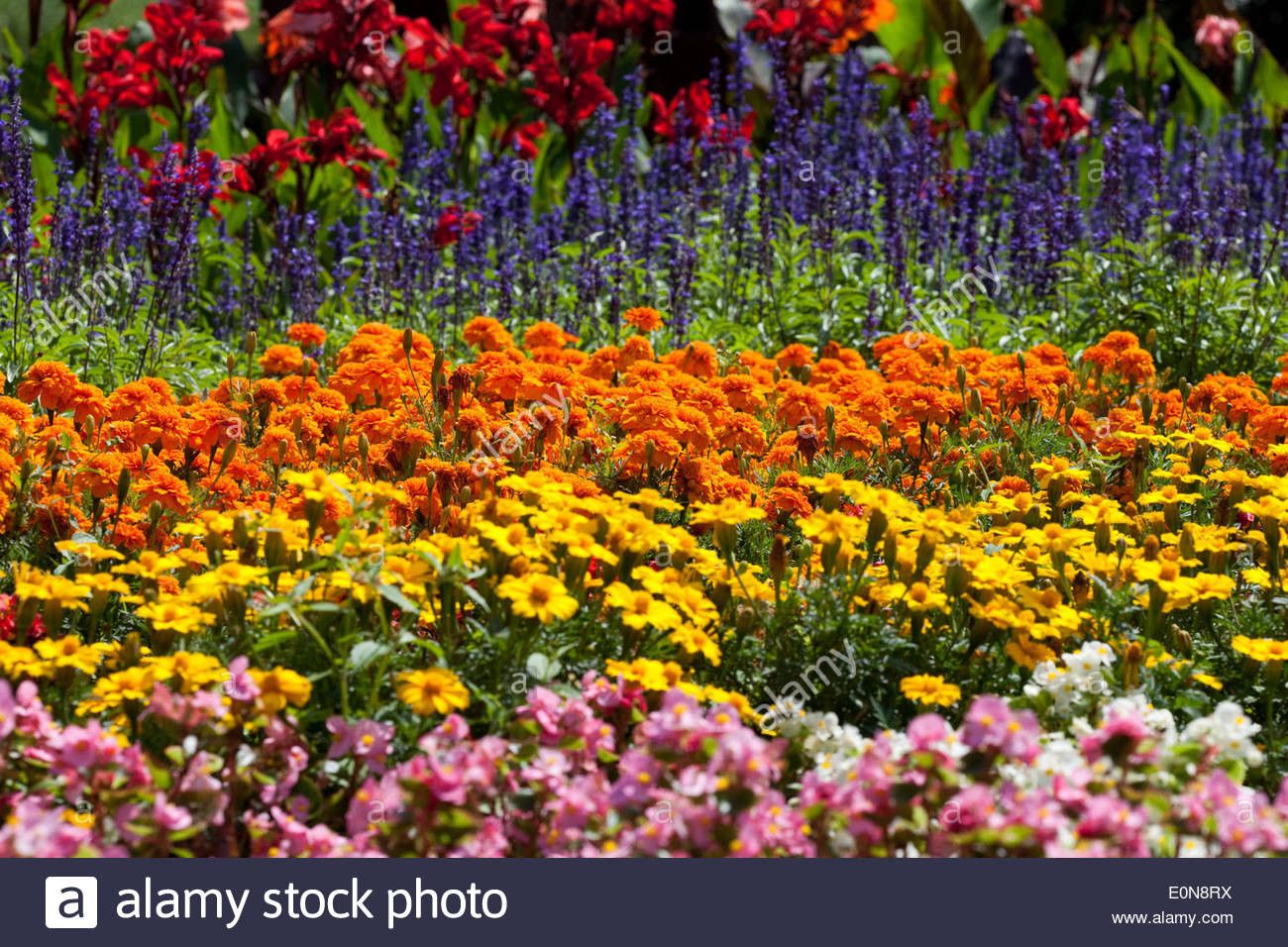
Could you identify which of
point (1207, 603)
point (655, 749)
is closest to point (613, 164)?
point (1207, 603)

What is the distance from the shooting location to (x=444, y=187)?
682 cm

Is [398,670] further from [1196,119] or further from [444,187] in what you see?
[1196,119]

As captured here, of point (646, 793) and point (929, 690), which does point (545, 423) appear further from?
point (646, 793)

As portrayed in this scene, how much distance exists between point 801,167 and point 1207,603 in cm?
399

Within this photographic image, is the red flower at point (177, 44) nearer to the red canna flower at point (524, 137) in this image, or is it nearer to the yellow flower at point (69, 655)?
the red canna flower at point (524, 137)

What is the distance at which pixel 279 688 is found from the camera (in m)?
2.03

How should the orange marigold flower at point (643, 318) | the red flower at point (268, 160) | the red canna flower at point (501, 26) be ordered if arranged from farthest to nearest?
the red canna flower at point (501, 26)
the red flower at point (268, 160)
the orange marigold flower at point (643, 318)

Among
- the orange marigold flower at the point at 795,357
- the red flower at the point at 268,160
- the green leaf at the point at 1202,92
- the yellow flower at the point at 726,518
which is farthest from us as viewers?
the green leaf at the point at 1202,92

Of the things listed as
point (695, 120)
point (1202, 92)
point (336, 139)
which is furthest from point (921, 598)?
point (1202, 92)

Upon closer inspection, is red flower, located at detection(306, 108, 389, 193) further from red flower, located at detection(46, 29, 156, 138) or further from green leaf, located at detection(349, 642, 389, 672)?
green leaf, located at detection(349, 642, 389, 672)

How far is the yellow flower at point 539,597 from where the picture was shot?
2.20 meters

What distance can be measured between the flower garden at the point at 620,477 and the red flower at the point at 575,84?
0.10 feet

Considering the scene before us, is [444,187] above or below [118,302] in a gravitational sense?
above

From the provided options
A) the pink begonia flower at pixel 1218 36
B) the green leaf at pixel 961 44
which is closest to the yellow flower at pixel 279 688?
the green leaf at pixel 961 44
